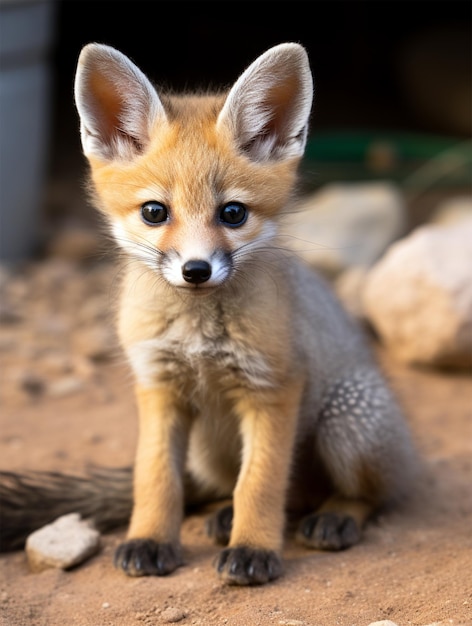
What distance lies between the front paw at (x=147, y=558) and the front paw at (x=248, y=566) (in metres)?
0.21

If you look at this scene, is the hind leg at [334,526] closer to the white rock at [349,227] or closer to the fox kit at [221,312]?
the fox kit at [221,312]

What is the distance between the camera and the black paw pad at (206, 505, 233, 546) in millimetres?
4047

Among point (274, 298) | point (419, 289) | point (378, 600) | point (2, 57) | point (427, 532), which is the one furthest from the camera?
point (2, 57)

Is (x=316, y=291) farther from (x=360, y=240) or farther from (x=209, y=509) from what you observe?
(x=360, y=240)

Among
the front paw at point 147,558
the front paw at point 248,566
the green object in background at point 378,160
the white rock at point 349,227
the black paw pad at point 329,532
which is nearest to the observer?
the front paw at point 248,566

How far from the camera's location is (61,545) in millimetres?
3865

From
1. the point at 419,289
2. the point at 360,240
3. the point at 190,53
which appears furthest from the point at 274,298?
the point at 190,53

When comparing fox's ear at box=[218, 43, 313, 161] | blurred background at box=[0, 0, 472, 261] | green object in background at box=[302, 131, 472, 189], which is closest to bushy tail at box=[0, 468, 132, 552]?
fox's ear at box=[218, 43, 313, 161]

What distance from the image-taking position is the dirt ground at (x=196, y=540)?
3.38 m

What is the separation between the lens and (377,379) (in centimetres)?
449

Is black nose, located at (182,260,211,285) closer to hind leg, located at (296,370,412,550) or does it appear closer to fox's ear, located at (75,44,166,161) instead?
fox's ear, located at (75,44,166,161)

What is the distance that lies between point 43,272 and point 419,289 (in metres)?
3.32

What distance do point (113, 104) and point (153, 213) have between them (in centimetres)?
54

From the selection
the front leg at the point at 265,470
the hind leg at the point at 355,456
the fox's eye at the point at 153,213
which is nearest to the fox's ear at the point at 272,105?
the fox's eye at the point at 153,213
